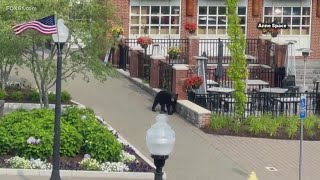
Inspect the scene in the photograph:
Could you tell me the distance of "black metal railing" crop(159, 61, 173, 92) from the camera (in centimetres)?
2777

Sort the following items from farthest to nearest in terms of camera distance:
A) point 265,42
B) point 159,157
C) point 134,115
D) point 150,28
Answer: point 150,28
point 265,42
point 134,115
point 159,157

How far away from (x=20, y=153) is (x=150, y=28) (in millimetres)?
20944

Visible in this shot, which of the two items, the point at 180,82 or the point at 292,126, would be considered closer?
the point at 292,126

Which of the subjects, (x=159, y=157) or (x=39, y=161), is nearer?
(x=159, y=157)

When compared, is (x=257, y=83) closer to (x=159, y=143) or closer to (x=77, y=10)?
(x=77, y=10)

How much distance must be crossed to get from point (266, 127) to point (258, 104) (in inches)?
77.0

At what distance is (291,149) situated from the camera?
21891mm

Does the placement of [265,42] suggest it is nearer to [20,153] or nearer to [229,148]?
[229,148]

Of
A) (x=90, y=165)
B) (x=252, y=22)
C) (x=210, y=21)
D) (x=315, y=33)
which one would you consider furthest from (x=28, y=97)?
(x=315, y=33)

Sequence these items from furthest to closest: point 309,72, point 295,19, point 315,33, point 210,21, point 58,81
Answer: point 295,19 < point 315,33 < point 210,21 < point 309,72 < point 58,81

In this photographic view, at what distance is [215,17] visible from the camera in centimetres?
3897

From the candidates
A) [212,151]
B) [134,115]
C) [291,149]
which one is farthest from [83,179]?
[134,115]

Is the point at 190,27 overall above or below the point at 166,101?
above

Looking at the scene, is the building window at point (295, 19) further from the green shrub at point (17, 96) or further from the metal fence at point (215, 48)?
the green shrub at point (17, 96)
